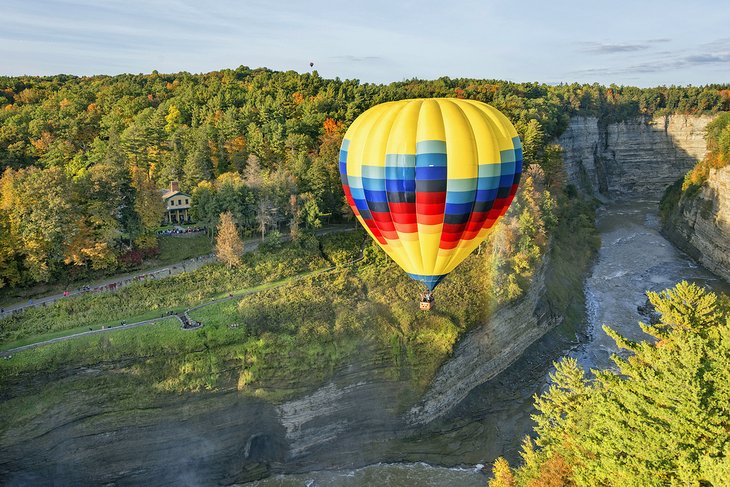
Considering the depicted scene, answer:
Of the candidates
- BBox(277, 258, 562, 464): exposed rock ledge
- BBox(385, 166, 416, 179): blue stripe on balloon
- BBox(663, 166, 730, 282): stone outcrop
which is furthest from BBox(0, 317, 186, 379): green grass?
BBox(663, 166, 730, 282): stone outcrop

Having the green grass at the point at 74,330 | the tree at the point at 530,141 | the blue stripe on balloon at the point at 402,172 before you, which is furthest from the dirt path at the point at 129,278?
the tree at the point at 530,141

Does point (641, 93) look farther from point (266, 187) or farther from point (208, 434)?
point (208, 434)

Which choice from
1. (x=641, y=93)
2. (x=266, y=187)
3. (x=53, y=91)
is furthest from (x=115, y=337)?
(x=641, y=93)

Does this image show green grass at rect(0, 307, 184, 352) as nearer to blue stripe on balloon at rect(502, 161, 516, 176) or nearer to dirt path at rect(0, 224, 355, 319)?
dirt path at rect(0, 224, 355, 319)

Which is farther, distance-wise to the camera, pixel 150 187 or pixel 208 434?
pixel 150 187

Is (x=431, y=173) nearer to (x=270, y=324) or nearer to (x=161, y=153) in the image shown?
(x=270, y=324)

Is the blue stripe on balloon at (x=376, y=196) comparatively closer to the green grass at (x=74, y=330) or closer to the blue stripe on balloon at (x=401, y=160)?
the blue stripe on balloon at (x=401, y=160)
